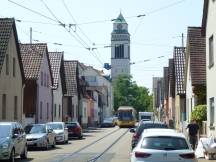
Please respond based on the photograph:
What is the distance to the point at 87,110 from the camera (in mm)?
94625

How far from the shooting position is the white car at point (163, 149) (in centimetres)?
1572

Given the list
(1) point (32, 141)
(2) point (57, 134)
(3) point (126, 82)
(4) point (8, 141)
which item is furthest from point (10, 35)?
(3) point (126, 82)

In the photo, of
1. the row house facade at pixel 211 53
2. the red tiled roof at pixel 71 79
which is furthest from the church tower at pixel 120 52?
the row house facade at pixel 211 53

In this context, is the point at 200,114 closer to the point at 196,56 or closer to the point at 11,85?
the point at 196,56

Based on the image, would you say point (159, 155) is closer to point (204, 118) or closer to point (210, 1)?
point (210, 1)

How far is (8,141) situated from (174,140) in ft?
30.8

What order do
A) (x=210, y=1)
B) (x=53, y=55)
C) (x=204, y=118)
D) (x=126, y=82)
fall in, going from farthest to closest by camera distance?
1. (x=126, y=82)
2. (x=53, y=55)
3. (x=204, y=118)
4. (x=210, y=1)

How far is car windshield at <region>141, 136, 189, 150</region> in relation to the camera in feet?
52.9

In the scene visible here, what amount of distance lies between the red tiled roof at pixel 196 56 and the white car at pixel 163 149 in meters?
22.8

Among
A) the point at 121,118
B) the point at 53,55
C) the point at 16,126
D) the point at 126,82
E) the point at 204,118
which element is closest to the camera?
the point at 16,126

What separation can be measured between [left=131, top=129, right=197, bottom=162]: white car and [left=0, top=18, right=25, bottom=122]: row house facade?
2450 cm

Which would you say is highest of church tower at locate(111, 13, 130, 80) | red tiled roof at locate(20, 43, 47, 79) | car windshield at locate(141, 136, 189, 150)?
church tower at locate(111, 13, 130, 80)

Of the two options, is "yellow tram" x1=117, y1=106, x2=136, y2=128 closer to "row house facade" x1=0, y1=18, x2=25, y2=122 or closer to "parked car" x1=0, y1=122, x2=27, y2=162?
"row house facade" x1=0, y1=18, x2=25, y2=122

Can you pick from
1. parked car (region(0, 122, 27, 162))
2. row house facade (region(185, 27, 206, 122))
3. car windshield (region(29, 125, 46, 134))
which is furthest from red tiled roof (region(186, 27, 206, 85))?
parked car (region(0, 122, 27, 162))
